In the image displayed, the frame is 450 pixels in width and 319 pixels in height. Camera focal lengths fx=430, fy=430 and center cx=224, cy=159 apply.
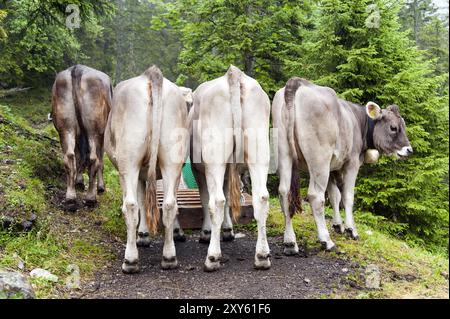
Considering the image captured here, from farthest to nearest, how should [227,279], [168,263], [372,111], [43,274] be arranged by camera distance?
[372,111] < [168,263] < [227,279] < [43,274]

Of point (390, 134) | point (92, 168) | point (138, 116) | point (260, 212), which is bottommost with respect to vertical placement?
point (92, 168)

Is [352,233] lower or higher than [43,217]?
lower

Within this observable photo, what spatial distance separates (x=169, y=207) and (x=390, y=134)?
4.88m

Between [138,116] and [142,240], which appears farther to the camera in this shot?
[142,240]

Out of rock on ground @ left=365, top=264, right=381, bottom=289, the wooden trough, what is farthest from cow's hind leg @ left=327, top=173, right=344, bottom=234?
rock on ground @ left=365, top=264, right=381, bottom=289

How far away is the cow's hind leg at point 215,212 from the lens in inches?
214

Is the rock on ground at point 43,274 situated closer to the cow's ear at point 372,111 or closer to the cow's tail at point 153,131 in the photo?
the cow's tail at point 153,131

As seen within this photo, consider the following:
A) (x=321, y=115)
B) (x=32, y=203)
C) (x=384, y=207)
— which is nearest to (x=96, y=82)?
(x=32, y=203)

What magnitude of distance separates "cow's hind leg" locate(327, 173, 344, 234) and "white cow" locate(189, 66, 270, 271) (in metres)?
2.74

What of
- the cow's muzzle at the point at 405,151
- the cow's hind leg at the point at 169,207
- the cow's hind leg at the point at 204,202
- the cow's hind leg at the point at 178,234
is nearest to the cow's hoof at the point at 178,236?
the cow's hind leg at the point at 178,234

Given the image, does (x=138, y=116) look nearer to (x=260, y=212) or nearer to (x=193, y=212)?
(x=260, y=212)

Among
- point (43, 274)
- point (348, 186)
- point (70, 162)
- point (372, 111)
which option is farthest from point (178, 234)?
point (372, 111)

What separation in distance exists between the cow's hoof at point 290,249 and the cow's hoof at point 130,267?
2238mm

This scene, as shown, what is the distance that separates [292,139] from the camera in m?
6.36
